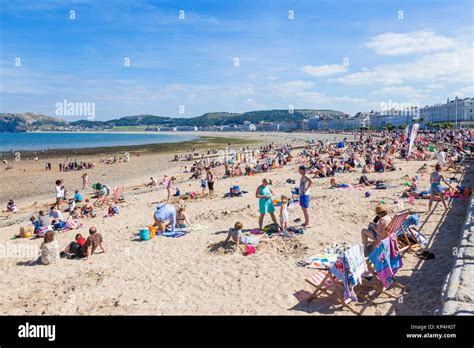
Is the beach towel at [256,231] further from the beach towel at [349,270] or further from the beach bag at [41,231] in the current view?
the beach bag at [41,231]

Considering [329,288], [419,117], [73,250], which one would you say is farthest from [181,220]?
[419,117]

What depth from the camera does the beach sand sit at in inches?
197

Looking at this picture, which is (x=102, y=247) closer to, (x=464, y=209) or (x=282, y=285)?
(x=282, y=285)

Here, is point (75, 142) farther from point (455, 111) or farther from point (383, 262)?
point (455, 111)

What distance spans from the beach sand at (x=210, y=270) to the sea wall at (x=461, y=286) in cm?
36

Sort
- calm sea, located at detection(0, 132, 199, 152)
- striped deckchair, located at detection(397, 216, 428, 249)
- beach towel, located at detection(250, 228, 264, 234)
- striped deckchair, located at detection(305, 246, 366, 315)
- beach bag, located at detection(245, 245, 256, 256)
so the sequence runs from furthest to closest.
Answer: calm sea, located at detection(0, 132, 199, 152) < beach towel, located at detection(250, 228, 264, 234) < beach bag, located at detection(245, 245, 256, 256) < striped deckchair, located at detection(397, 216, 428, 249) < striped deckchair, located at detection(305, 246, 366, 315)

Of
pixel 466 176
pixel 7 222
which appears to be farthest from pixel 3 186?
pixel 466 176

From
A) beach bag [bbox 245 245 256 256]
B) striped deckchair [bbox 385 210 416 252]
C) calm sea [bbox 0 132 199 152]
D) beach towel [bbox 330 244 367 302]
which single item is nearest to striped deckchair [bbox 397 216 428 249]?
striped deckchair [bbox 385 210 416 252]

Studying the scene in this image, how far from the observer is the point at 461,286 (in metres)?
4.21

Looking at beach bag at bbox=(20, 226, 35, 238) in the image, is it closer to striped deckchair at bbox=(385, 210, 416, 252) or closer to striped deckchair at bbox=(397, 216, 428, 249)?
striped deckchair at bbox=(385, 210, 416, 252)

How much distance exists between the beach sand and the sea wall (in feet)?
1.18

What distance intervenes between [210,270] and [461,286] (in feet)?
12.2

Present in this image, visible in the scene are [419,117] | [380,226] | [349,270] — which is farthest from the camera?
[419,117]
